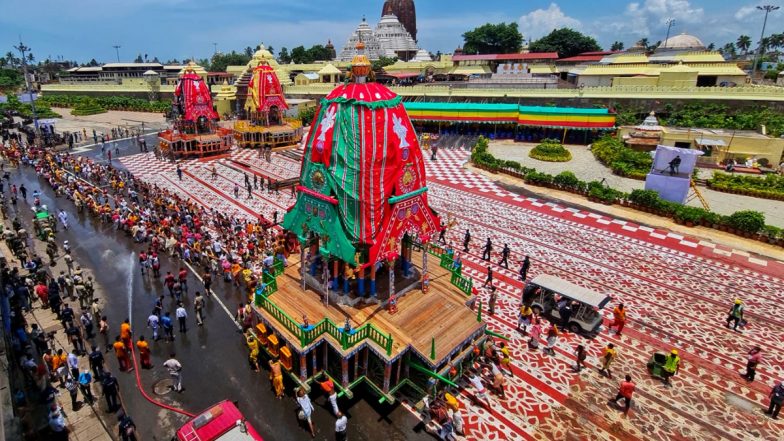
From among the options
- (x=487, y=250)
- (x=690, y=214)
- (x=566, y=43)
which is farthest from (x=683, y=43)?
(x=487, y=250)

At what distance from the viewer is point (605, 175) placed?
102 ft

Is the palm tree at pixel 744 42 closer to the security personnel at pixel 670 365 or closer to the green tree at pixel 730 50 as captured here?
the green tree at pixel 730 50

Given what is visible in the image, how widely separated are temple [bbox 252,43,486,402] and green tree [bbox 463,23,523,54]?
257 feet

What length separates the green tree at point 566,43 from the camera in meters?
77.4

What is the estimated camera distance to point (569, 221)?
930 inches

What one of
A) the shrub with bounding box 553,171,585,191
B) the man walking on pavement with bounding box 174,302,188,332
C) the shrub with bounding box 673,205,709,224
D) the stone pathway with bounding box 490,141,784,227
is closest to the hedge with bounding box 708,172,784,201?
the stone pathway with bounding box 490,141,784,227

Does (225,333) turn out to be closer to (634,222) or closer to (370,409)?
(370,409)

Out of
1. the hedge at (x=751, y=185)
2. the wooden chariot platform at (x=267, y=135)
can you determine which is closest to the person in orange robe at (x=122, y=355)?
the wooden chariot platform at (x=267, y=135)

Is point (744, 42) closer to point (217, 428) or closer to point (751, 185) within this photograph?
point (751, 185)

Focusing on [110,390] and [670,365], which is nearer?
[110,390]

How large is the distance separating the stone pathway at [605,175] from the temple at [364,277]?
21.2 meters

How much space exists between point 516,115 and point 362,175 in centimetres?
3455

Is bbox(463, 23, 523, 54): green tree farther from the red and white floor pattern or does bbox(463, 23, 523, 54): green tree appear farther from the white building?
the red and white floor pattern

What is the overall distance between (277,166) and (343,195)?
24545 mm
